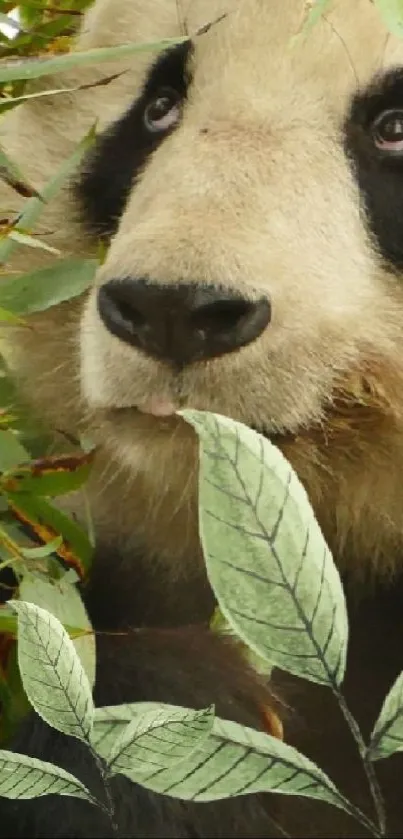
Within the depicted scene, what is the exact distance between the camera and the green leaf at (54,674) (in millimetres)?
418

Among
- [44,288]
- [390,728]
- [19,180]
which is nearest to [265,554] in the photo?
[390,728]

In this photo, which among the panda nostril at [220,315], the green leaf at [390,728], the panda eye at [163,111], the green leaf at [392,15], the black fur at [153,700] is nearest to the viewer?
the green leaf at [390,728]

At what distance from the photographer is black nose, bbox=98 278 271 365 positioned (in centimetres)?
64

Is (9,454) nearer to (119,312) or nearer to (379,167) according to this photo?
(119,312)

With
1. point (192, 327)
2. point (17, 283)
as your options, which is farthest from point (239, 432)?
point (17, 283)

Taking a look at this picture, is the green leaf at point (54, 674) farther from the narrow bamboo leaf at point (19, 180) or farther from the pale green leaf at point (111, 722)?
the narrow bamboo leaf at point (19, 180)

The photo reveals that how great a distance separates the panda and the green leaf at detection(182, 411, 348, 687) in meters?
0.27

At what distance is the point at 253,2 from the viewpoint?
2.73ft

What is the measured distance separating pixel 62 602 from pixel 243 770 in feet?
1.12

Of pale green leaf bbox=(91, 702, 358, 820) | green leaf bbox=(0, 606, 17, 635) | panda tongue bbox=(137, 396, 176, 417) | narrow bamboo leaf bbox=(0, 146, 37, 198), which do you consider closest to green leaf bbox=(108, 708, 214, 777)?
pale green leaf bbox=(91, 702, 358, 820)

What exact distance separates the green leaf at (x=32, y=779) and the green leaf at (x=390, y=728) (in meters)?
0.11

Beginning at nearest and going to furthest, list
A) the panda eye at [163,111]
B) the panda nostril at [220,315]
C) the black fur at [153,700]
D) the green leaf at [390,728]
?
the green leaf at [390,728], the panda nostril at [220,315], the black fur at [153,700], the panda eye at [163,111]

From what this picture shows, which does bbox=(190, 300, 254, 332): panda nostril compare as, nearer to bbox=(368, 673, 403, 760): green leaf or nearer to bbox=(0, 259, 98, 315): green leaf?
bbox=(0, 259, 98, 315): green leaf

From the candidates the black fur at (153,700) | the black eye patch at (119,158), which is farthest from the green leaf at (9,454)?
the black eye patch at (119,158)
